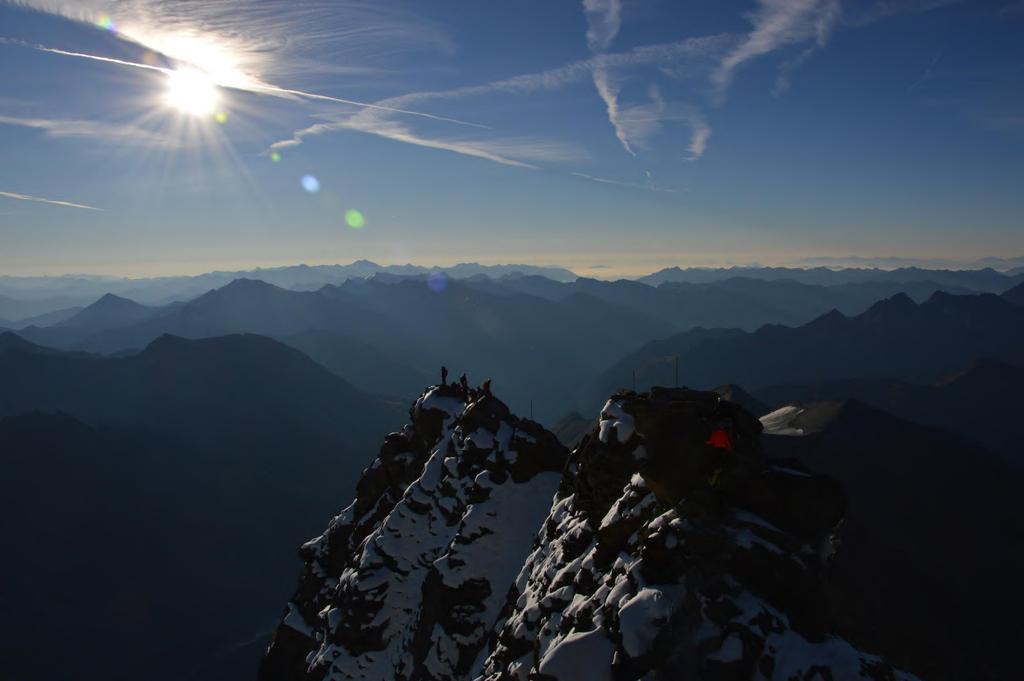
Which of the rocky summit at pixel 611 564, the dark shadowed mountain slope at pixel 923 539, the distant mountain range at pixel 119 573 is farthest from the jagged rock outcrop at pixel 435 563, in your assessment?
the distant mountain range at pixel 119 573

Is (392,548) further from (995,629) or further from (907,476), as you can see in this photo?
(907,476)

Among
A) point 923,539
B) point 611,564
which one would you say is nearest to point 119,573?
point 611,564

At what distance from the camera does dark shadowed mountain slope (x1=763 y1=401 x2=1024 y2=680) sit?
6944 cm

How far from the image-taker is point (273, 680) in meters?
56.8

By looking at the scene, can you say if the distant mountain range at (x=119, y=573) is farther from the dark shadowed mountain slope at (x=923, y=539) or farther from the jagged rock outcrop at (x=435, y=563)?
the dark shadowed mountain slope at (x=923, y=539)

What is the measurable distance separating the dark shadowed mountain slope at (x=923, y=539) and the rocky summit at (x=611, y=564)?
3120cm

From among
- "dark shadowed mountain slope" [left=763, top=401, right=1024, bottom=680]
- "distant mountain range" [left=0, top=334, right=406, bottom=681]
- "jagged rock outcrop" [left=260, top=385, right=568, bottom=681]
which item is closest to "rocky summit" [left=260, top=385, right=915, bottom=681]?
"jagged rock outcrop" [left=260, top=385, right=568, bottom=681]

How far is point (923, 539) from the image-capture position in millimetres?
101062

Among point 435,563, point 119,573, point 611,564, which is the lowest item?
point 119,573

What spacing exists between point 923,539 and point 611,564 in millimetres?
109778

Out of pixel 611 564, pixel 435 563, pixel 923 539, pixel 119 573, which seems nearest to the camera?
pixel 611 564

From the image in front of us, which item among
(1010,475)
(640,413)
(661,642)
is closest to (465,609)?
Result: (640,413)

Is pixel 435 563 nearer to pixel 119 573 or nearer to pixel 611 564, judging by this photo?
pixel 611 564

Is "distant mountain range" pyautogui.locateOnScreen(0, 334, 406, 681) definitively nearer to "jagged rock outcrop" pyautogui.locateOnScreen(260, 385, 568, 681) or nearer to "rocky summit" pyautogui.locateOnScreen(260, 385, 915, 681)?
"jagged rock outcrop" pyautogui.locateOnScreen(260, 385, 568, 681)
